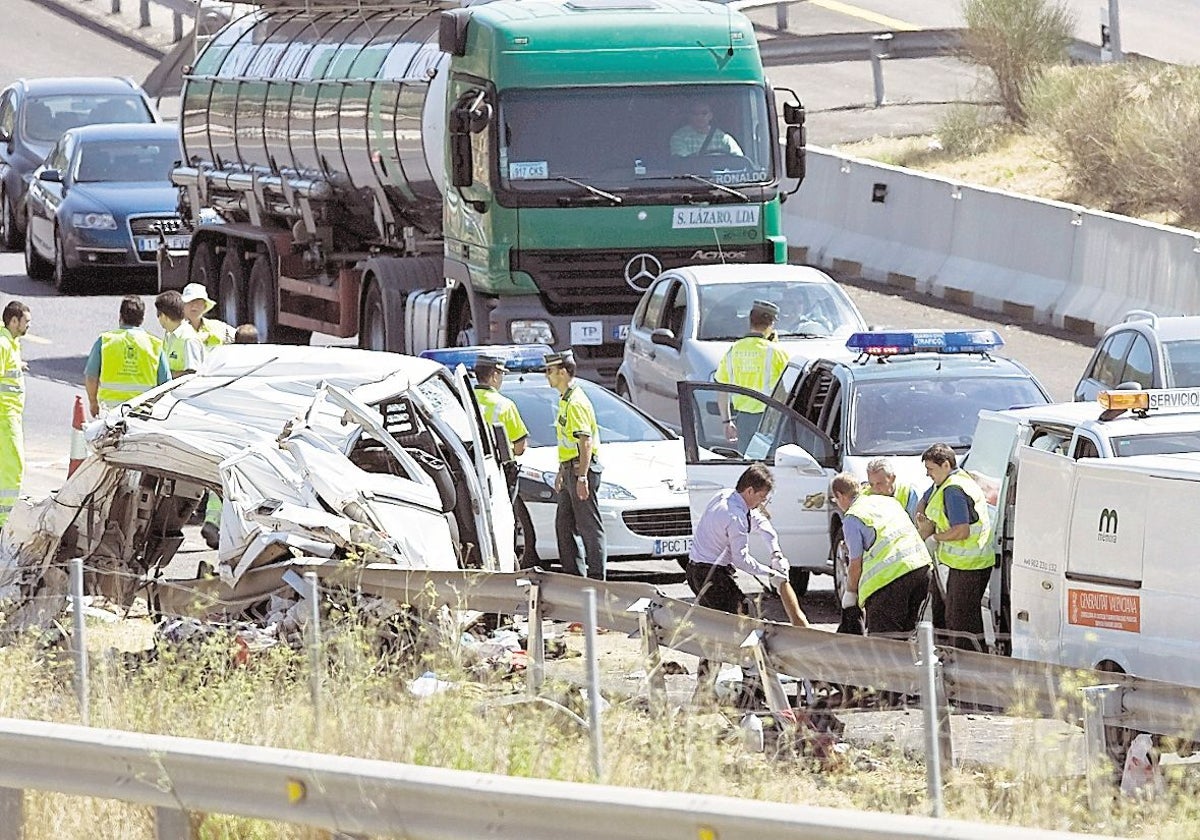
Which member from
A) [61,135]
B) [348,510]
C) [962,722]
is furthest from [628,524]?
[61,135]

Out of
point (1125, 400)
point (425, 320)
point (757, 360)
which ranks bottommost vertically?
point (425, 320)

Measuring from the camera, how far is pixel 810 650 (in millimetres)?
8414

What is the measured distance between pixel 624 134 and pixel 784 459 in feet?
19.5

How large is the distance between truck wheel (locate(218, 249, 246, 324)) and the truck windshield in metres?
7.21

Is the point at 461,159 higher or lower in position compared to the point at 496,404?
higher

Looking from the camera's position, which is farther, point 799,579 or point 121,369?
point 121,369

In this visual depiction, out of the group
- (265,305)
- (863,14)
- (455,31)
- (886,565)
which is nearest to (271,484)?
(886,565)

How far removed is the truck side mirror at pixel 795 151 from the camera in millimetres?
19359

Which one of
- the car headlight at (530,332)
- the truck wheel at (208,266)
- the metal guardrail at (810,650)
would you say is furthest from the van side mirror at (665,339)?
the truck wheel at (208,266)

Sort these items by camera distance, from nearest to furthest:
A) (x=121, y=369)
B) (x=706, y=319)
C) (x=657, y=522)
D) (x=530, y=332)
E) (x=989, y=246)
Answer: (x=657, y=522)
(x=121, y=369)
(x=706, y=319)
(x=530, y=332)
(x=989, y=246)

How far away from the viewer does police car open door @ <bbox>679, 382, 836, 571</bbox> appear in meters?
13.7

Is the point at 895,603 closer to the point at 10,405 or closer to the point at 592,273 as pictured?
the point at 10,405

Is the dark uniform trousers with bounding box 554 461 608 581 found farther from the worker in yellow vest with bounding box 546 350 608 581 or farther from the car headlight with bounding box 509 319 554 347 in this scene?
the car headlight with bounding box 509 319 554 347

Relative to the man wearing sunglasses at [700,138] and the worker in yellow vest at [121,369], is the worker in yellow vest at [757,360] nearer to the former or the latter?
the man wearing sunglasses at [700,138]
